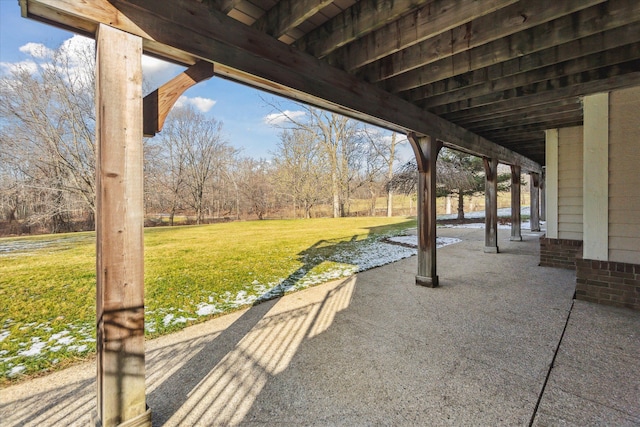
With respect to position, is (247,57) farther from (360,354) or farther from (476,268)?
(476,268)

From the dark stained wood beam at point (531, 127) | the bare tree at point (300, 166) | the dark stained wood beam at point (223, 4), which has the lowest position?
the dark stained wood beam at point (223, 4)

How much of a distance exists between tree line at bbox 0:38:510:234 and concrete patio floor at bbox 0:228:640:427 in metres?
11.2

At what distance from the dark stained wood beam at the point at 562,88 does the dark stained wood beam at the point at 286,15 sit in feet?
9.13

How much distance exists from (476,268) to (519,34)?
4024 millimetres

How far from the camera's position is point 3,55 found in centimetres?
1070

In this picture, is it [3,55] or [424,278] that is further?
[3,55]

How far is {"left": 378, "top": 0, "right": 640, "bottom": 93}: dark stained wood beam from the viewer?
205cm

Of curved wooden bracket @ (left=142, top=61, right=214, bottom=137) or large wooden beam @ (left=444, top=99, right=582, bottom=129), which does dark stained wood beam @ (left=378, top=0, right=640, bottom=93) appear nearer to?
large wooden beam @ (left=444, top=99, right=582, bottom=129)

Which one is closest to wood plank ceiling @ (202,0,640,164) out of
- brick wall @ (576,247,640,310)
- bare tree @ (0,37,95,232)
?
brick wall @ (576,247,640,310)

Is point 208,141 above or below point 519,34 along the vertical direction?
above

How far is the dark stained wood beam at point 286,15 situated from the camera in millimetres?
1924

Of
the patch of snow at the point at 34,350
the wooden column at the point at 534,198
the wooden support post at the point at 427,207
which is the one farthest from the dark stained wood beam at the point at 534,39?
the wooden column at the point at 534,198

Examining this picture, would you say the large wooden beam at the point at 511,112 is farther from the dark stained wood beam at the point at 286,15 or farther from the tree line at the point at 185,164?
the tree line at the point at 185,164

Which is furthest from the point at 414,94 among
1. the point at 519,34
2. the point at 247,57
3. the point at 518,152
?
the point at 518,152
